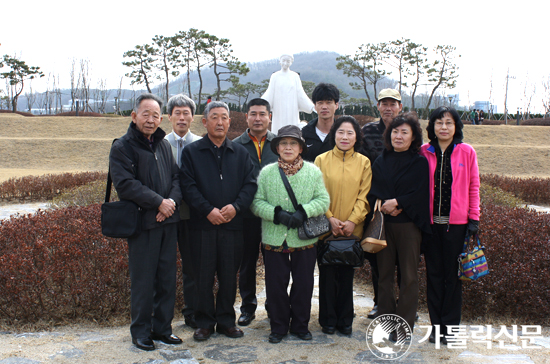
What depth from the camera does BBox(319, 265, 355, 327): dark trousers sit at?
10.4 feet

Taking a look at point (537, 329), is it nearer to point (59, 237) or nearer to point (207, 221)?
point (207, 221)

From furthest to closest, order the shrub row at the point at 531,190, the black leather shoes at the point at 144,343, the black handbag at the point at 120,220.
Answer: the shrub row at the point at 531,190 → the black leather shoes at the point at 144,343 → the black handbag at the point at 120,220

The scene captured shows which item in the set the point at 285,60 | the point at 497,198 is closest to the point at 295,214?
the point at 285,60

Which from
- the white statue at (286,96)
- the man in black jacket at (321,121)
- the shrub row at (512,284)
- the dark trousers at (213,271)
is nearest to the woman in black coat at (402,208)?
the man in black jacket at (321,121)

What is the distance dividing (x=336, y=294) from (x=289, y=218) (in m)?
0.77

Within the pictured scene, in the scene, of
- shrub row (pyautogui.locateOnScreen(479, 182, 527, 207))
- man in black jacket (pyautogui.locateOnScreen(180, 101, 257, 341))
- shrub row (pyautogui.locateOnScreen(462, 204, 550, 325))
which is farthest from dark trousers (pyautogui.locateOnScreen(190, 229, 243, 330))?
shrub row (pyautogui.locateOnScreen(479, 182, 527, 207))

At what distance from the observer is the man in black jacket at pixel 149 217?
9.25 ft

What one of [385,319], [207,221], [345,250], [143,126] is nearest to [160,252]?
[207,221]

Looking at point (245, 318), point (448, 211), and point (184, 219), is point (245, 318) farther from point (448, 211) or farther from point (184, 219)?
point (448, 211)

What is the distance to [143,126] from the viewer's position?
2.92 meters

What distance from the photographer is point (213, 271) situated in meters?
3.14

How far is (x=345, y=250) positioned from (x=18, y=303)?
2622mm

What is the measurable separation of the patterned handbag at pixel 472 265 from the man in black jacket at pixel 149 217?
2067mm

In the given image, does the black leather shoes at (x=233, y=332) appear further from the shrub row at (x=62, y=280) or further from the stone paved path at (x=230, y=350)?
the shrub row at (x=62, y=280)
